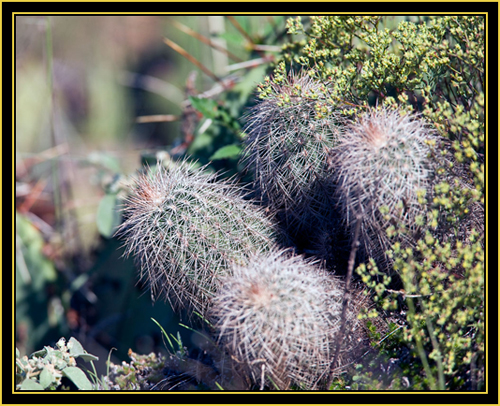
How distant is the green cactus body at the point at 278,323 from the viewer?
4.57ft

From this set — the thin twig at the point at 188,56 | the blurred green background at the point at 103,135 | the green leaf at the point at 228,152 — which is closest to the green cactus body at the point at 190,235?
the blurred green background at the point at 103,135

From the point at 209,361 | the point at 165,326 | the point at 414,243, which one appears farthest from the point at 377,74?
the point at 165,326

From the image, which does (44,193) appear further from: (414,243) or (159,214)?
(414,243)

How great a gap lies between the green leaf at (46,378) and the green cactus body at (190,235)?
450 millimetres

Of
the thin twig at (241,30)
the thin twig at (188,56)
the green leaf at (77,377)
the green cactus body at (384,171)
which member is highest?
the thin twig at (241,30)

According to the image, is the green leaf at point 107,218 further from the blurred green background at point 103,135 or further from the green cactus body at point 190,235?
the green cactus body at point 190,235

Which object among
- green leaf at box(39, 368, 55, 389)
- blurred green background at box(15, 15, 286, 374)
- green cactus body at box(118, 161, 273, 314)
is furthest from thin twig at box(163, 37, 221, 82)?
green leaf at box(39, 368, 55, 389)

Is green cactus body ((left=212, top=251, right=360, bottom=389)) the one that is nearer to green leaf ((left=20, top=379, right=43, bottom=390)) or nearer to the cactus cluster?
the cactus cluster

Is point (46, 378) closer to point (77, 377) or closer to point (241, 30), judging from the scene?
point (77, 377)

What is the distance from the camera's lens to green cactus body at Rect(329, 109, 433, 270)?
1456 millimetres

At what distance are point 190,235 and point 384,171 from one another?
70cm

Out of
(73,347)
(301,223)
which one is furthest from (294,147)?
(73,347)

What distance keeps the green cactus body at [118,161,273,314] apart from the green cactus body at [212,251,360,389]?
0.47 feet

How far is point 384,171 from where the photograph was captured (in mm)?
1458
